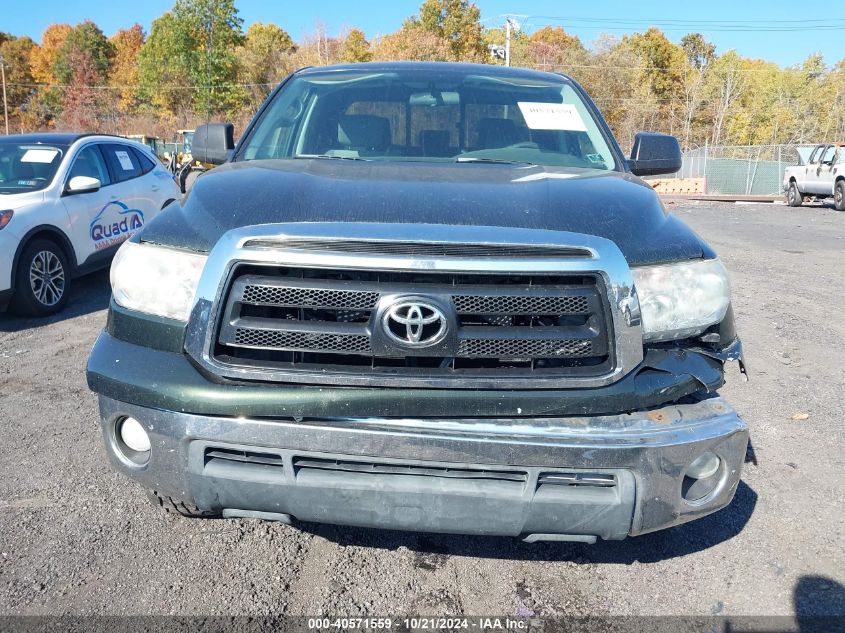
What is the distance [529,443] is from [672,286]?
71cm

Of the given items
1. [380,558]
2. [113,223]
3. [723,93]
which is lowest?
[380,558]

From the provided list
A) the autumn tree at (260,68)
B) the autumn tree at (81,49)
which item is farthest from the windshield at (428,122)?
the autumn tree at (81,49)

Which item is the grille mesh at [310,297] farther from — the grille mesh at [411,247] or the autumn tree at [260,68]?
the autumn tree at [260,68]

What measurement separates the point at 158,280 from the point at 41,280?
5.13 m

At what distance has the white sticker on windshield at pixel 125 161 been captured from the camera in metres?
8.21

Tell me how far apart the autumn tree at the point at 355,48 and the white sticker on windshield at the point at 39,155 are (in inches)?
1876

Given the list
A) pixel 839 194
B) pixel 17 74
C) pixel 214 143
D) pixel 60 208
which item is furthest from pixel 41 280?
pixel 17 74

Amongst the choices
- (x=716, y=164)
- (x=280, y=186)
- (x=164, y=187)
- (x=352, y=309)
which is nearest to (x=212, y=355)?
(x=352, y=309)

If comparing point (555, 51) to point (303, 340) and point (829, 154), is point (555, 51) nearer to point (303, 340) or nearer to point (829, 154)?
point (829, 154)

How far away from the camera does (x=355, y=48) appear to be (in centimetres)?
5769

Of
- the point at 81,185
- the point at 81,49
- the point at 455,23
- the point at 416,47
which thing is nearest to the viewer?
the point at 81,185

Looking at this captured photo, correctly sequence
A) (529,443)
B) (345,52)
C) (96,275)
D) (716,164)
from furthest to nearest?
(345,52) → (716,164) → (96,275) → (529,443)

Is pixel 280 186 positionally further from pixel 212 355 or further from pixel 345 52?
pixel 345 52

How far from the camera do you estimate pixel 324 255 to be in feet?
6.84
